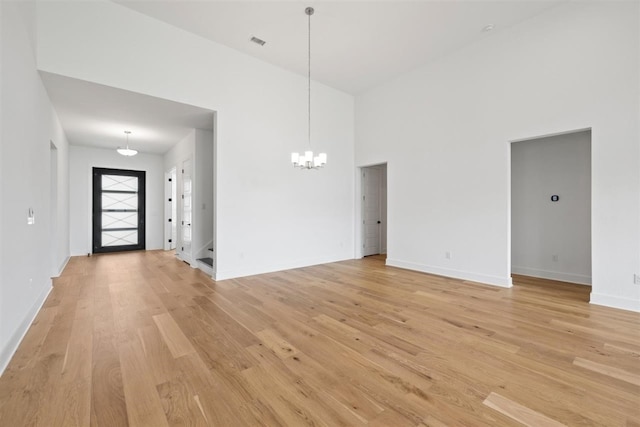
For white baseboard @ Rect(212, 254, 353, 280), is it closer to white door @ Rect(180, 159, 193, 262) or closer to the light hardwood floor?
the light hardwood floor

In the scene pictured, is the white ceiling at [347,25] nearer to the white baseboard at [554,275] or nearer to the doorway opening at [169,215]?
the white baseboard at [554,275]

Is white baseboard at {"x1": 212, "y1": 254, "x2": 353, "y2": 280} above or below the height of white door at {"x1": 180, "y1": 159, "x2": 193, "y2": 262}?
below

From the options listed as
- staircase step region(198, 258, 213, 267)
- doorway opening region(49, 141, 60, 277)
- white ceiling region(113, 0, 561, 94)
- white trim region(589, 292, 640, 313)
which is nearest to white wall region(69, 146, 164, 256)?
doorway opening region(49, 141, 60, 277)

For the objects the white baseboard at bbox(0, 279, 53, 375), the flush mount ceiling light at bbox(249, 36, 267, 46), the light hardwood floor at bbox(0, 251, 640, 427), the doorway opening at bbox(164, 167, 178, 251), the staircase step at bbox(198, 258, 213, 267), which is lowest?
the light hardwood floor at bbox(0, 251, 640, 427)

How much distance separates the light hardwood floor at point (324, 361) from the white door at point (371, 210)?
3.40 m

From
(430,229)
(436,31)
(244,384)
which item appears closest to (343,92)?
(436,31)

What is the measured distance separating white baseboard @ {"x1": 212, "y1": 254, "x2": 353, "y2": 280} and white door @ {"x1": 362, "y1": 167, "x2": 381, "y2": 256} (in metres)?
0.91

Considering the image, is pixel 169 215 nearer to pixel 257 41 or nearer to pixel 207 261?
pixel 207 261

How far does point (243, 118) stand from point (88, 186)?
19.1 ft

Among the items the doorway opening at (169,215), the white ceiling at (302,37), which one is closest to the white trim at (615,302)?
the white ceiling at (302,37)

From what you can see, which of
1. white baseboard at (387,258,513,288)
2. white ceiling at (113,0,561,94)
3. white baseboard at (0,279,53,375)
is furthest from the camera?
white baseboard at (387,258,513,288)

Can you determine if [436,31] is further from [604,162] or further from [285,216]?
[285,216]

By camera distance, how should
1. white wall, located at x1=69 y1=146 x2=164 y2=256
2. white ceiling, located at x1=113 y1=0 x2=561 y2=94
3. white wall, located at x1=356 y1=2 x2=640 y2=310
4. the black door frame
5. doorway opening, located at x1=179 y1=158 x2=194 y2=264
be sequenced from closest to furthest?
white wall, located at x1=356 y1=2 x2=640 y2=310
white ceiling, located at x1=113 y1=0 x2=561 y2=94
doorway opening, located at x1=179 y1=158 x2=194 y2=264
white wall, located at x1=69 y1=146 x2=164 y2=256
the black door frame

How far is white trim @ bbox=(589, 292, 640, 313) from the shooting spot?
10.8 feet
